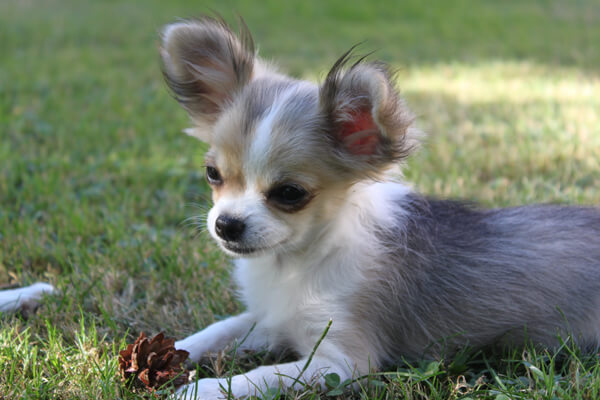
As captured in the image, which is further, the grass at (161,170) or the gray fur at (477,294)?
the gray fur at (477,294)

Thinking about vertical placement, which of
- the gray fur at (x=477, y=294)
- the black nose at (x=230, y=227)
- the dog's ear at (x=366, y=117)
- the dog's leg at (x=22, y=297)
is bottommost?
the dog's leg at (x=22, y=297)

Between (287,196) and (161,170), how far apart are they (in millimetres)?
2527

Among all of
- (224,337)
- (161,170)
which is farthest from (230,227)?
(161,170)

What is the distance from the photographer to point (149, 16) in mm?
11828

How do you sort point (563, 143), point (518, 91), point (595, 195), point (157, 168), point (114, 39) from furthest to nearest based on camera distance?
point (114, 39) < point (518, 91) < point (563, 143) < point (157, 168) < point (595, 195)

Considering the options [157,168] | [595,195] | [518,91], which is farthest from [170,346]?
[518,91]

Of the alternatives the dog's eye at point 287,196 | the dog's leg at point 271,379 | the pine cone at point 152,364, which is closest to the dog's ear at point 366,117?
the dog's eye at point 287,196

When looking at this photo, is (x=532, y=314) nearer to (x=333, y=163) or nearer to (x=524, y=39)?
(x=333, y=163)

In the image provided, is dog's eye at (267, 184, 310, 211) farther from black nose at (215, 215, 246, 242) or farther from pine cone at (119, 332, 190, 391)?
pine cone at (119, 332, 190, 391)

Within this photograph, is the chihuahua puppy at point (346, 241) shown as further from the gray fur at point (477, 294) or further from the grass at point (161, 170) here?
the grass at point (161, 170)

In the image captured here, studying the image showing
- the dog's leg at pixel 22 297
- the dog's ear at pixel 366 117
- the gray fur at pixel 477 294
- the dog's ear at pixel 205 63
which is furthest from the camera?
the dog's leg at pixel 22 297

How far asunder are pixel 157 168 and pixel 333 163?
8.50 feet

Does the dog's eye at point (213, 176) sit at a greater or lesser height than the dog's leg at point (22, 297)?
greater

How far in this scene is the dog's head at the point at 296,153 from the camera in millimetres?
2328
